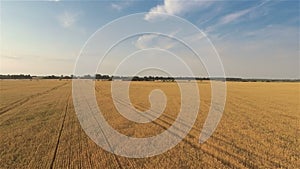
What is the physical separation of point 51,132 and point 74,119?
3.85 m

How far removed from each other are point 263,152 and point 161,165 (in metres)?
4.02

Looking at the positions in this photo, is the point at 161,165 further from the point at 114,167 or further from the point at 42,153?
the point at 42,153

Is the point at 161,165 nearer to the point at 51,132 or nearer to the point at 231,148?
the point at 231,148

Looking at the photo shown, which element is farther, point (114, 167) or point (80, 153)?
point (80, 153)

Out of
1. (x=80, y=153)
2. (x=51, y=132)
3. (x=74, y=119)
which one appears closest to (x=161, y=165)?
(x=80, y=153)

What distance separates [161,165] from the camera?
26.9 ft

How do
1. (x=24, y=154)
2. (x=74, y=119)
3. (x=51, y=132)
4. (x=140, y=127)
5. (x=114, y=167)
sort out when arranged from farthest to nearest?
(x=74, y=119) < (x=140, y=127) < (x=51, y=132) < (x=24, y=154) < (x=114, y=167)

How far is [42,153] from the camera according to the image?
9289 mm

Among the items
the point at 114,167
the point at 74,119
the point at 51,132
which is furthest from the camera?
the point at 74,119

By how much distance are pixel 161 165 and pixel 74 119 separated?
968cm

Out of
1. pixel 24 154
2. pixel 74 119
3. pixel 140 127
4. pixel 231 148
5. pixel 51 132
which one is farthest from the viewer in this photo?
pixel 74 119

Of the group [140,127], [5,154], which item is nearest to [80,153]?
[5,154]

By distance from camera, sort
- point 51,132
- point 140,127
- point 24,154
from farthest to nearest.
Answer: point 140,127, point 51,132, point 24,154

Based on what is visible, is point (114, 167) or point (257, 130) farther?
point (257, 130)
